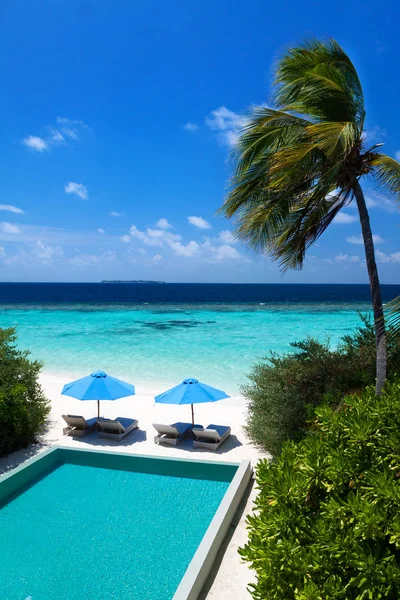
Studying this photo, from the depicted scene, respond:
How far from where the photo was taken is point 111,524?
242 inches

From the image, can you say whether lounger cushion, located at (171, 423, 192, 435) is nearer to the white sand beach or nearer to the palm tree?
the white sand beach

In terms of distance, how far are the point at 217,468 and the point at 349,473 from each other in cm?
477

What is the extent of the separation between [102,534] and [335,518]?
13.8 feet

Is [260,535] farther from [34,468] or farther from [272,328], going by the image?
[272,328]

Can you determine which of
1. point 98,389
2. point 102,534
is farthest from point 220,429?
point 102,534

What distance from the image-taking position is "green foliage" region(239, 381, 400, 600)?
2.73 meters

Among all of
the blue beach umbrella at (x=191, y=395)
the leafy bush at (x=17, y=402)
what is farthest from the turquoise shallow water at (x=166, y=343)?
the leafy bush at (x=17, y=402)

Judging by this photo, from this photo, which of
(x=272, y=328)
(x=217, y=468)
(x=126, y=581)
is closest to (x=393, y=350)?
(x=217, y=468)

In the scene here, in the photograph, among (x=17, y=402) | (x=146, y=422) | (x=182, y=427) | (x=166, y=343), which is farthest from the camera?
(x=166, y=343)

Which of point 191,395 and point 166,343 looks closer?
point 191,395

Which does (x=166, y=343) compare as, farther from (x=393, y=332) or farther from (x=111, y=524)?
(x=393, y=332)

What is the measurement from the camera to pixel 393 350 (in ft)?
24.6

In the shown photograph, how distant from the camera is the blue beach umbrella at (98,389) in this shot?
9.67 meters

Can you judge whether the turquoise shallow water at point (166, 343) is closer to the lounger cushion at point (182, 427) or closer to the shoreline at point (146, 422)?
the shoreline at point (146, 422)
